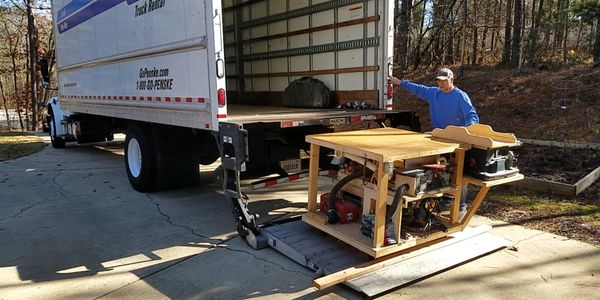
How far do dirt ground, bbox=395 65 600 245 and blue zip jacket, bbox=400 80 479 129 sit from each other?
124 centimetres

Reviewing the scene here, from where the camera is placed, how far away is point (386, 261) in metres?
3.47

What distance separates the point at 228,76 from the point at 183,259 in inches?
208

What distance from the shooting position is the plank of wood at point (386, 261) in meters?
3.18

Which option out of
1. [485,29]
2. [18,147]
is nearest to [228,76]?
[18,147]

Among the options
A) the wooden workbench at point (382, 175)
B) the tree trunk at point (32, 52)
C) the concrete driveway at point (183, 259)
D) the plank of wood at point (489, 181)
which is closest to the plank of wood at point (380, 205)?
the wooden workbench at point (382, 175)

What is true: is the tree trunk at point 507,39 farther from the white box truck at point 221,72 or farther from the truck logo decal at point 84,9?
the truck logo decal at point 84,9

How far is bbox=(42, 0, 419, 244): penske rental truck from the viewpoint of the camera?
4.41m

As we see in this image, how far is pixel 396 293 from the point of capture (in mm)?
3250

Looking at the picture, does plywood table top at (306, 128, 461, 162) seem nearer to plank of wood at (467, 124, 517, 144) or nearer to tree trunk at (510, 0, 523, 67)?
plank of wood at (467, 124, 517, 144)

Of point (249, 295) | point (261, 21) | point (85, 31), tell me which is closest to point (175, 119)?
point (249, 295)

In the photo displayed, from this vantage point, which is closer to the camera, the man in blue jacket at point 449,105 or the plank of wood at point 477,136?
the plank of wood at point 477,136

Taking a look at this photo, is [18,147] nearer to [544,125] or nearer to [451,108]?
[451,108]

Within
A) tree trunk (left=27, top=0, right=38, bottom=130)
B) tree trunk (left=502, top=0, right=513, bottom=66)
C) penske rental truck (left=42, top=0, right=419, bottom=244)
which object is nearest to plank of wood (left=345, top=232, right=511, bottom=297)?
penske rental truck (left=42, top=0, right=419, bottom=244)

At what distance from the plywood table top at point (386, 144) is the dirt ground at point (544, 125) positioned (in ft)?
5.75
